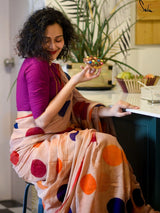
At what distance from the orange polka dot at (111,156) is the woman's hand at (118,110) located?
24 centimetres

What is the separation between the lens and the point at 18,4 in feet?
9.71

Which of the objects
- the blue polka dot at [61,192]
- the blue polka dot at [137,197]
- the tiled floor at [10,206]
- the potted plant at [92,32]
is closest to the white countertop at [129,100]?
the potted plant at [92,32]

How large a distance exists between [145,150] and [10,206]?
1.66 m

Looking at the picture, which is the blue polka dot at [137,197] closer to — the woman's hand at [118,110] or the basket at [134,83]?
the woman's hand at [118,110]

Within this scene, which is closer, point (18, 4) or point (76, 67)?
point (76, 67)

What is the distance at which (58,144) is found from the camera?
1691 mm

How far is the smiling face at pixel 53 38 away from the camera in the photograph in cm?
178

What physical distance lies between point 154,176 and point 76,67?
41.7 inches

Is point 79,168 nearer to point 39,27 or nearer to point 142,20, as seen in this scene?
point 39,27

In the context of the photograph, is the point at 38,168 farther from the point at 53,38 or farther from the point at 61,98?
the point at 53,38

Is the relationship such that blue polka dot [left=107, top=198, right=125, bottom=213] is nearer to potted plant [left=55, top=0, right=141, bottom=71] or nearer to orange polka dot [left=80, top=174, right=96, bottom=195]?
orange polka dot [left=80, top=174, right=96, bottom=195]

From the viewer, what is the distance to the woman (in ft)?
5.27

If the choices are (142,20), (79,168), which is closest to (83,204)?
(79,168)

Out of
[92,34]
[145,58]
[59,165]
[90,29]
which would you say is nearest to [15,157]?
[59,165]
